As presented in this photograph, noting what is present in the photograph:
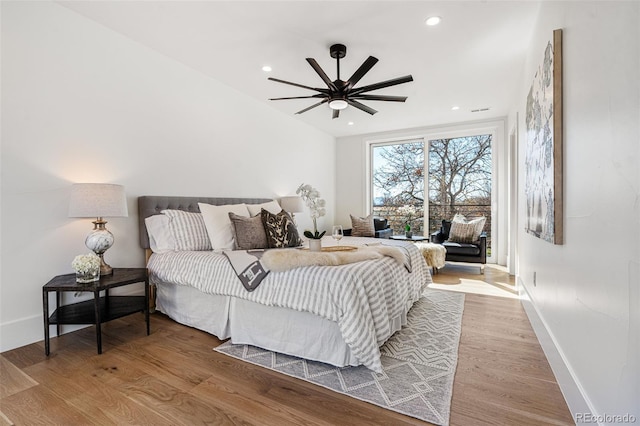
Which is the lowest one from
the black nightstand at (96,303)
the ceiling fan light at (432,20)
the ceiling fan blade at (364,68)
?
the black nightstand at (96,303)

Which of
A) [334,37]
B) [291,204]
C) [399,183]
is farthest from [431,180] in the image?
[334,37]

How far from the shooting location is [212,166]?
3.97 metres

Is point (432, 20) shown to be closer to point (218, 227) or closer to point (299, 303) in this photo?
point (299, 303)

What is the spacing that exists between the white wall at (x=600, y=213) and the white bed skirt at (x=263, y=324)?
1.08 metres

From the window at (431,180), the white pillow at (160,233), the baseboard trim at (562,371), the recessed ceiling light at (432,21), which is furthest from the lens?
the window at (431,180)

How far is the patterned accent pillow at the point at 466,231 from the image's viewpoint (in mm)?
5094

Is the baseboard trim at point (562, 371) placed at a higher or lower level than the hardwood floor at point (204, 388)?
higher

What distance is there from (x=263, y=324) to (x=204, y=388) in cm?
58

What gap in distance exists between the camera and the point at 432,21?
271 cm

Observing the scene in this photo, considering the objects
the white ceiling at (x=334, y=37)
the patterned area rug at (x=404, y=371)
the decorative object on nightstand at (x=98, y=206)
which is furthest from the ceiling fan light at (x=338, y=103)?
the patterned area rug at (x=404, y=371)

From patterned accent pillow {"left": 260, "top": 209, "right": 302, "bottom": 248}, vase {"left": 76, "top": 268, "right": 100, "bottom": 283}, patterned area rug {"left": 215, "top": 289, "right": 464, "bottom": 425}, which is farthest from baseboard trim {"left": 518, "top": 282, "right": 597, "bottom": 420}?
vase {"left": 76, "top": 268, "right": 100, "bottom": 283}

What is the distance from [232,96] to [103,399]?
12.2 ft

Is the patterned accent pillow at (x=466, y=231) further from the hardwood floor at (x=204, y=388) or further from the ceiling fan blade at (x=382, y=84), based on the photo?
the ceiling fan blade at (x=382, y=84)

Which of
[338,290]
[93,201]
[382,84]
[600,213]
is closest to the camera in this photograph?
[600,213]
